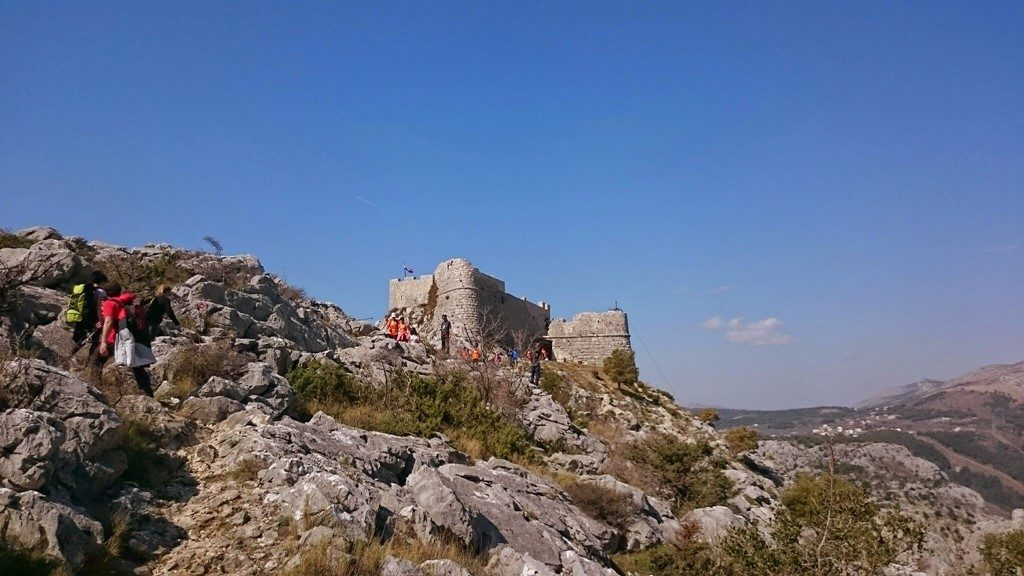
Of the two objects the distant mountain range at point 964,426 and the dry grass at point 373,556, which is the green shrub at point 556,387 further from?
the distant mountain range at point 964,426

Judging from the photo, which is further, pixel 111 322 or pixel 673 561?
pixel 673 561

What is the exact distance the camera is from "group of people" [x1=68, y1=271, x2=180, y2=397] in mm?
9260

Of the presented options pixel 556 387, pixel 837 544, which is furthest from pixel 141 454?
pixel 556 387

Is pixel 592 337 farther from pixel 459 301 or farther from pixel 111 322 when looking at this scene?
pixel 111 322

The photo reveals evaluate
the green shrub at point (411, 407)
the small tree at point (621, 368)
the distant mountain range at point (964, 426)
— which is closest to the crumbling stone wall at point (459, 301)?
the small tree at point (621, 368)

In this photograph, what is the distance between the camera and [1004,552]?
20.0m

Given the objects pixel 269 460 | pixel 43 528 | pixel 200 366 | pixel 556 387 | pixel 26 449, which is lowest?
pixel 43 528

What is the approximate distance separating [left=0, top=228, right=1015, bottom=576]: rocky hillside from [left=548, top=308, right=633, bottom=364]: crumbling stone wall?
74.3ft

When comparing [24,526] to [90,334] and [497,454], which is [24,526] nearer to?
[90,334]

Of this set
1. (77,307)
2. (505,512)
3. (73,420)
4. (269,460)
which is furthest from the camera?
(77,307)

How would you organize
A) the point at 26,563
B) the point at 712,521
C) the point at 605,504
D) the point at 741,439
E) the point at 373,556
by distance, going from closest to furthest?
the point at 26,563 < the point at 373,556 < the point at 605,504 < the point at 712,521 < the point at 741,439

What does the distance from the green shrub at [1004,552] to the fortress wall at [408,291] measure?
29.2 metres

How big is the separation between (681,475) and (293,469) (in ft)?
43.6

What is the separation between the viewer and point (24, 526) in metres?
4.95
